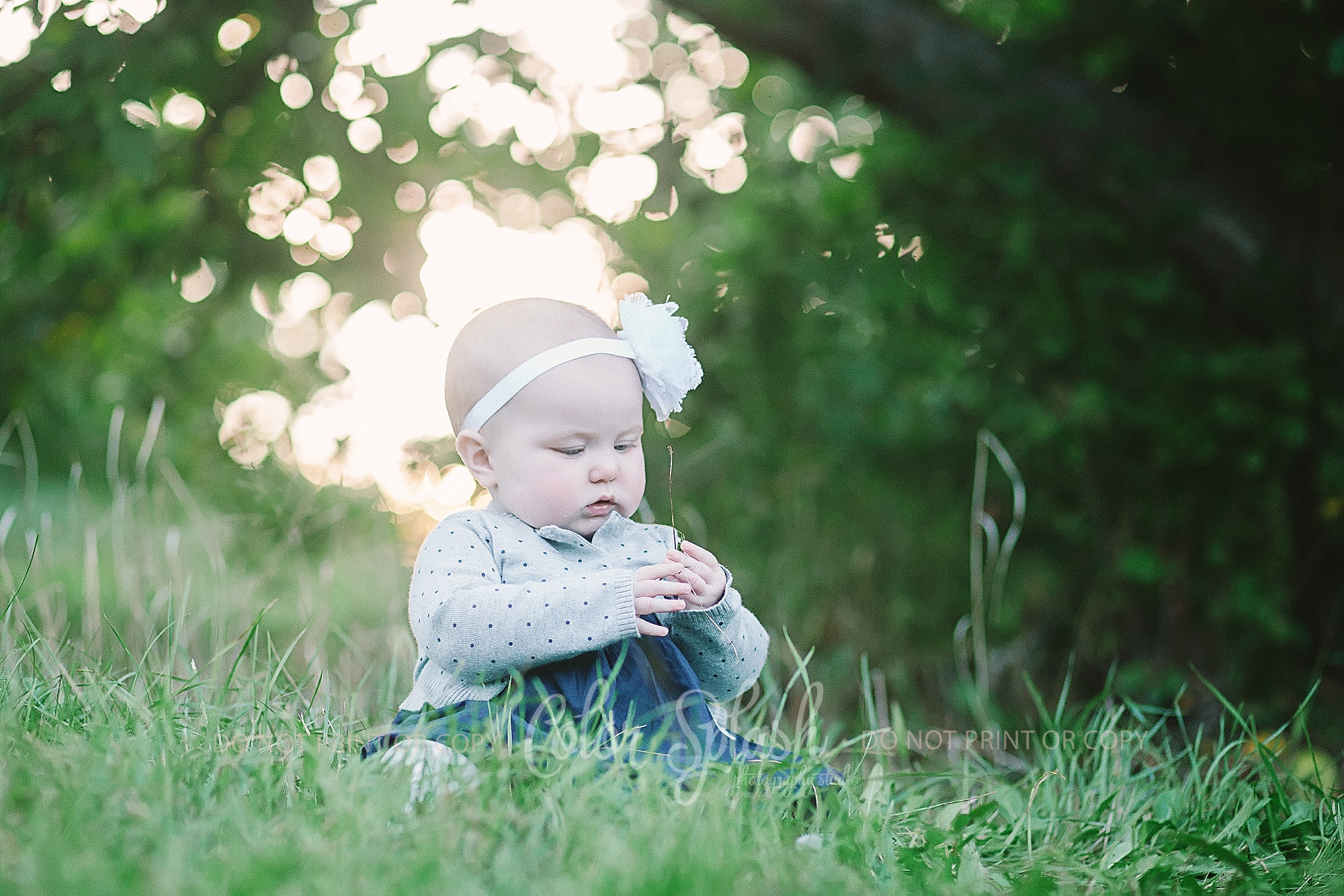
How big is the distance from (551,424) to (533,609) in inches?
12.3

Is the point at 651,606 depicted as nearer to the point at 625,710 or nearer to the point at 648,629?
the point at 648,629

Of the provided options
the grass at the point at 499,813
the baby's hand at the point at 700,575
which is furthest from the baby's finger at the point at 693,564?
the grass at the point at 499,813

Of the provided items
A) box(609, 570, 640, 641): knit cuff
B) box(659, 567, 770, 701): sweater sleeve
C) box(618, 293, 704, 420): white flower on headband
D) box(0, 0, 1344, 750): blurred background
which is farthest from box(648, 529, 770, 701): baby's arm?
box(0, 0, 1344, 750): blurred background

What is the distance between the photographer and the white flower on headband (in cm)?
195

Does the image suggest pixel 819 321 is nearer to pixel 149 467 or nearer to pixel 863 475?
pixel 863 475

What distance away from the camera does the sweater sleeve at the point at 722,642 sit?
1.90 m

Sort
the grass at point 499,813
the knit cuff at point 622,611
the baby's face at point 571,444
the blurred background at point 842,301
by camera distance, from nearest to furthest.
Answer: the grass at point 499,813 → the knit cuff at point 622,611 → the baby's face at point 571,444 → the blurred background at point 842,301

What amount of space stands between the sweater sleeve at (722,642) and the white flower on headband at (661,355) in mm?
319

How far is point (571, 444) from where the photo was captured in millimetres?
1882

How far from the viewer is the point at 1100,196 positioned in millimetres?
3777

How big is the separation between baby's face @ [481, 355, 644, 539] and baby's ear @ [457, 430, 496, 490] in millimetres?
18

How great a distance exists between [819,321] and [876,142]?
2.58 ft

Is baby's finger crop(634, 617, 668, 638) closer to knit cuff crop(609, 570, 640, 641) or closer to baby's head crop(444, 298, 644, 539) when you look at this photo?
knit cuff crop(609, 570, 640, 641)

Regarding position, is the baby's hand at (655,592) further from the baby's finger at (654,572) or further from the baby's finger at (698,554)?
the baby's finger at (698,554)
